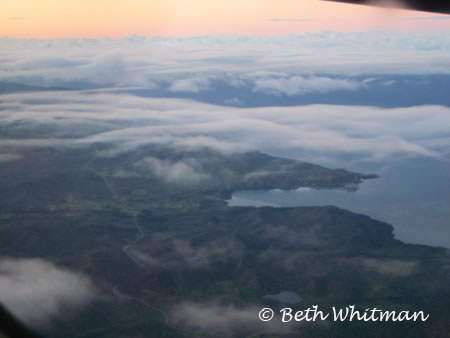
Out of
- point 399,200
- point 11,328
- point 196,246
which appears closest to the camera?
point 11,328

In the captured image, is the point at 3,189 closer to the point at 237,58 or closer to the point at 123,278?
the point at 123,278

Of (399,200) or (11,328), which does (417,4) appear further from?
(399,200)

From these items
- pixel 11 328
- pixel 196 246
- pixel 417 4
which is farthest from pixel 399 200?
pixel 11 328

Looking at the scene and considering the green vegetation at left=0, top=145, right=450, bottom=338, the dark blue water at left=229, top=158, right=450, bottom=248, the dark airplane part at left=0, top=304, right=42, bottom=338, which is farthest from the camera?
the dark blue water at left=229, top=158, right=450, bottom=248

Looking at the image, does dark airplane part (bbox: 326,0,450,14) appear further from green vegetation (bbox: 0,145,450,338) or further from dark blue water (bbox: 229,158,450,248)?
dark blue water (bbox: 229,158,450,248)

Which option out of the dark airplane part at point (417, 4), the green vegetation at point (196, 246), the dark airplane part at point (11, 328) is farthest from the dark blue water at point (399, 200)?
the dark airplane part at point (11, 328)

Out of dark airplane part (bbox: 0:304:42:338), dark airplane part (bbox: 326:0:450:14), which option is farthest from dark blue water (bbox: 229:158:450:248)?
dark airplane part (bbox: 0:304:42:338)
